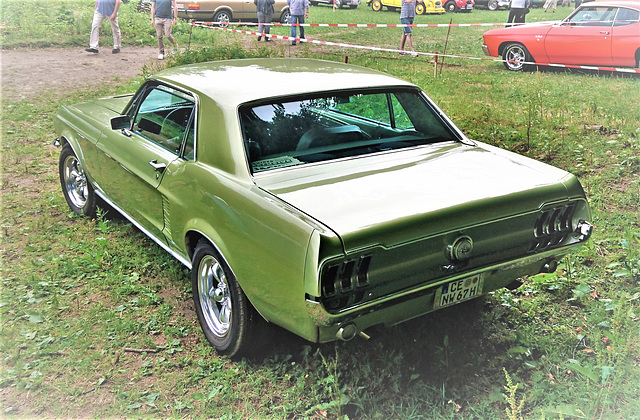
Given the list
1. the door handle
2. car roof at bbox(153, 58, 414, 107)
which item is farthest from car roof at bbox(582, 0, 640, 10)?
the door handle

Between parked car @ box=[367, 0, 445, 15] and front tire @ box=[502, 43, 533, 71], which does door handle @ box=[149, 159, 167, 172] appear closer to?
front tire @ box=[502, 43, 533, 71]

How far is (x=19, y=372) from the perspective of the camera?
11.5 ft

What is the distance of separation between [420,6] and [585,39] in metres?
19.9

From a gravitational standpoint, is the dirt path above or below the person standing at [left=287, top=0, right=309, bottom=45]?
below

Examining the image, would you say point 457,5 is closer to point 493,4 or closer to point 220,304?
point 493,4

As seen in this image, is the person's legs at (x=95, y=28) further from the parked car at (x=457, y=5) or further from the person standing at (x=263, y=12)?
the parked car at (x=457, y=5)

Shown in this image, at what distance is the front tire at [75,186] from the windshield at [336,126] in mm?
2517

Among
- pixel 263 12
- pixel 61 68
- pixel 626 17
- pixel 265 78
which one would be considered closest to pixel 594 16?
pixel 626 17

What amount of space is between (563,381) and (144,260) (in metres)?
3.19

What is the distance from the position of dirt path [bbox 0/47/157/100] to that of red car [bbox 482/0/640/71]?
26.8 feet

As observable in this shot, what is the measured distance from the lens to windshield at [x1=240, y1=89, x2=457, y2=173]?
352cm

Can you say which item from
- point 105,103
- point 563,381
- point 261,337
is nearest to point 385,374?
point 261,337

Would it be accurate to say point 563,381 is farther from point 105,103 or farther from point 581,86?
point 581,86

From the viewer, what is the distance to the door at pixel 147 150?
398 cm
